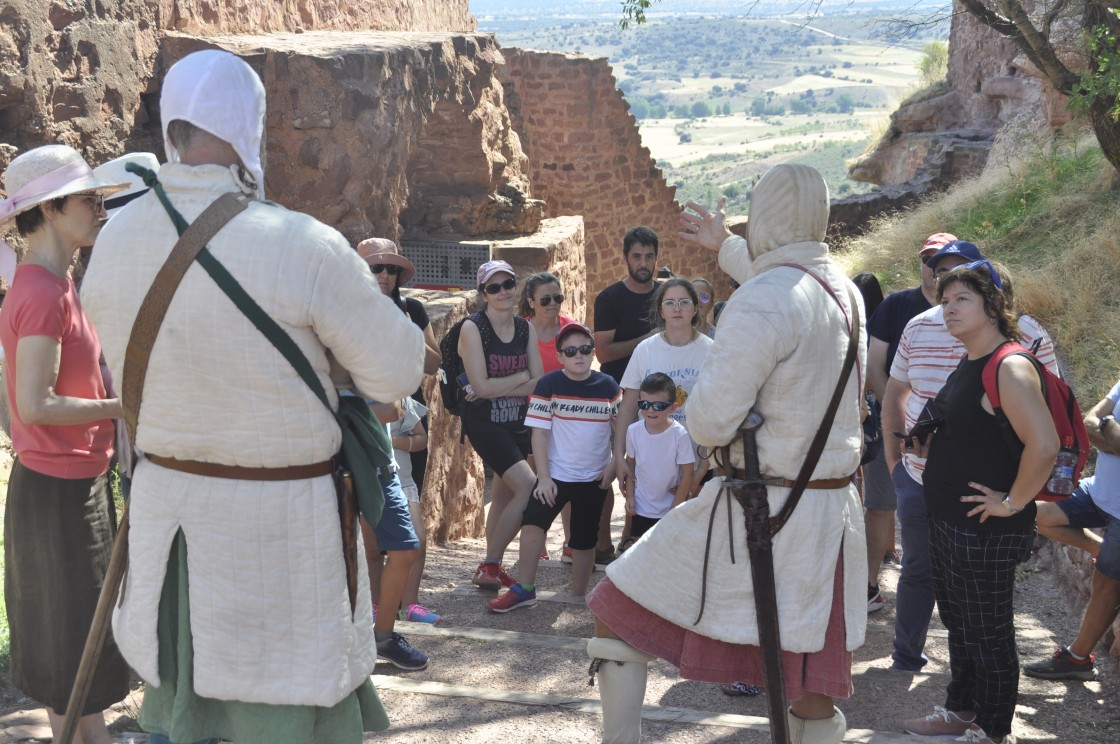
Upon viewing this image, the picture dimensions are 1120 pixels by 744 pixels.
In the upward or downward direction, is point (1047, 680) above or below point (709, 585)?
below

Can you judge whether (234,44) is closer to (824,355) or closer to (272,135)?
(272,135)

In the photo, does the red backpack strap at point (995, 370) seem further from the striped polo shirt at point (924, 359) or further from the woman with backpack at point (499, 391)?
the woman with backpack at point (499, 391)

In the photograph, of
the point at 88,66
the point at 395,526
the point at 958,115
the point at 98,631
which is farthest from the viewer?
the point at 958,115

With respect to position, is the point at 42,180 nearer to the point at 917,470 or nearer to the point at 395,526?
the point at 395,526

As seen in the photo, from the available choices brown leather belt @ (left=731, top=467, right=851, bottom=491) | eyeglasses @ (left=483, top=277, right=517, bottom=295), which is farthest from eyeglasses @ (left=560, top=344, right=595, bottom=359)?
brown leather belt @ (left=731, top=467, right=851, bottom=491)

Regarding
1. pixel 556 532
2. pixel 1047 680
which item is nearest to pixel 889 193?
pixel 556 532

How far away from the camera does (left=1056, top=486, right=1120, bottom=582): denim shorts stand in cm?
416

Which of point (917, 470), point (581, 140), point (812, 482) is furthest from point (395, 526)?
point (581, 140)

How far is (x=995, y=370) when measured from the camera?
11.5 feet

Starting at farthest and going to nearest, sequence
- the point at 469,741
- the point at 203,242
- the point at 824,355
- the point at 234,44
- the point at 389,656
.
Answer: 1. the point at 234,44
2. the point at 389,656
3. the point at 469,741
4. the point at 824,355
5. the point at 203,242

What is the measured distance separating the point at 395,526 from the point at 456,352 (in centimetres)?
169

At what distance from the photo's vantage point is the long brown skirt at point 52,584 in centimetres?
315

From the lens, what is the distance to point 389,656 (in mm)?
4285

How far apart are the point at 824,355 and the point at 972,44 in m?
18.9
